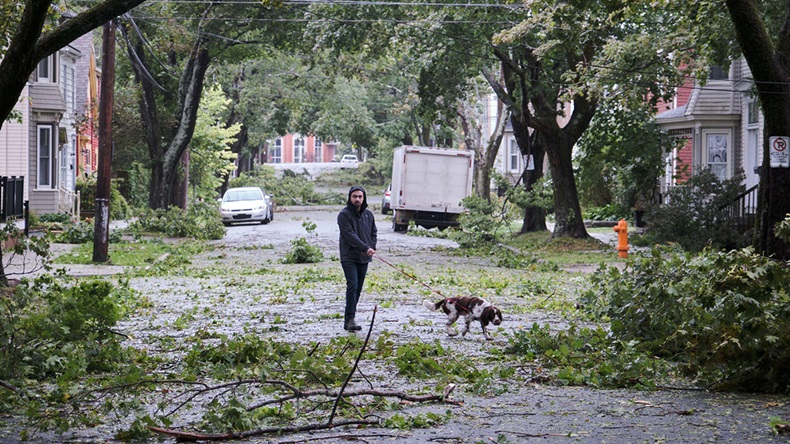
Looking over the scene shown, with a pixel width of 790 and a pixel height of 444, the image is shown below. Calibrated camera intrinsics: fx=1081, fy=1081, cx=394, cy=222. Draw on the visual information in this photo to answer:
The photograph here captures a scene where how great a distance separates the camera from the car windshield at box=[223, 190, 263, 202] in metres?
45.5

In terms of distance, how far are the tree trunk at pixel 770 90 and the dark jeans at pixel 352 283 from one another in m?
5.84

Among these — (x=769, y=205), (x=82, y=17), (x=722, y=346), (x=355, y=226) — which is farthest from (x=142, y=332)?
(x=769, y=205)

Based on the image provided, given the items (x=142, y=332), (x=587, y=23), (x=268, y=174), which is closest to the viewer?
(x=142, y=332)

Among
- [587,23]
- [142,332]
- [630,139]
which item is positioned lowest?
[142,332]

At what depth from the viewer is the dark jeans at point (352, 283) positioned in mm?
13023

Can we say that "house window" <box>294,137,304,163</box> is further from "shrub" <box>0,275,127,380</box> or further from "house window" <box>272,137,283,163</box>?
"shrub" <box>0,275,127,380</box>

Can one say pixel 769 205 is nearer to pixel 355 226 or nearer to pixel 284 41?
pixel 355 226

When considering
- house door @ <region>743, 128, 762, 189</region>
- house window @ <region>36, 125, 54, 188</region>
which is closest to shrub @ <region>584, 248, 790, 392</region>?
house door @ <region>743, 128, 762, 189</region>

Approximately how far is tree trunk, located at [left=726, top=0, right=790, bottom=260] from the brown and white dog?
501cm

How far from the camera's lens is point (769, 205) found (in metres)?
15.4

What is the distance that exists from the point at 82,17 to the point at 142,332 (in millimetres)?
3909

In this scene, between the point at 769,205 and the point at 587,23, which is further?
the point at 587,23

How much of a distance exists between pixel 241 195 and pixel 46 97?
938cm

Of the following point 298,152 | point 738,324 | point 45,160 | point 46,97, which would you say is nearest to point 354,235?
point 738,324
